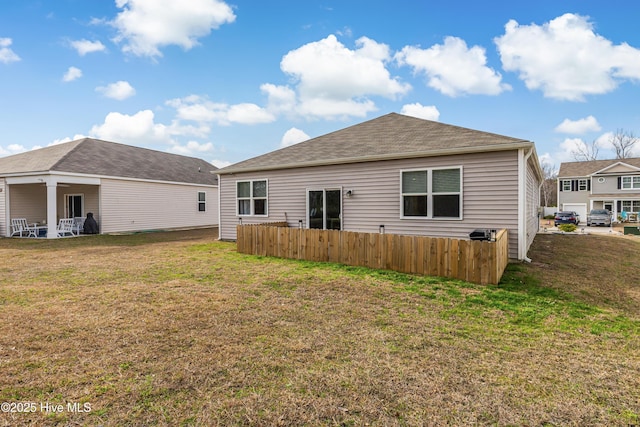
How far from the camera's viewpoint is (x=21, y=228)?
15.4m

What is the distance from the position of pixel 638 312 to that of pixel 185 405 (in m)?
6.02

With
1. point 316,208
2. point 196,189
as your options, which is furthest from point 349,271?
point 196,189

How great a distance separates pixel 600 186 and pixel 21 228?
148ft

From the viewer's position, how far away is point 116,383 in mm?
2719

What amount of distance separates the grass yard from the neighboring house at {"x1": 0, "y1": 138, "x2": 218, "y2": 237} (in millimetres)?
9874

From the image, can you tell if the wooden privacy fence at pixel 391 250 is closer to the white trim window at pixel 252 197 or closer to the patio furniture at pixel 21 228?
the white trim window at pixel 252 197

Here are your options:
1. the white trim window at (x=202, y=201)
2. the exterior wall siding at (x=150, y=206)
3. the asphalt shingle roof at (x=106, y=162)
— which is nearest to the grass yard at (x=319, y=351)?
the exterior wall siding at (x=150, y=206)

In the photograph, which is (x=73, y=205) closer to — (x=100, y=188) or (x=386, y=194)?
(x=100, y=188)

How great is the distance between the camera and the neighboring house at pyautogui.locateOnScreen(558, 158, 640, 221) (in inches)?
1184

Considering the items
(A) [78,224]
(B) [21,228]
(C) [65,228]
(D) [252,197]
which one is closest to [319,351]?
(D) [252,197]

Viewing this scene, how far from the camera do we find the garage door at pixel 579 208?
32.1 metres

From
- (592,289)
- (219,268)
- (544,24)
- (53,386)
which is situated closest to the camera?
(53,386)

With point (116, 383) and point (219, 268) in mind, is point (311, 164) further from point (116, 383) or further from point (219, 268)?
point (116, 383)

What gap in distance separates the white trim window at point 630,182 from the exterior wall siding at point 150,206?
123 feet
